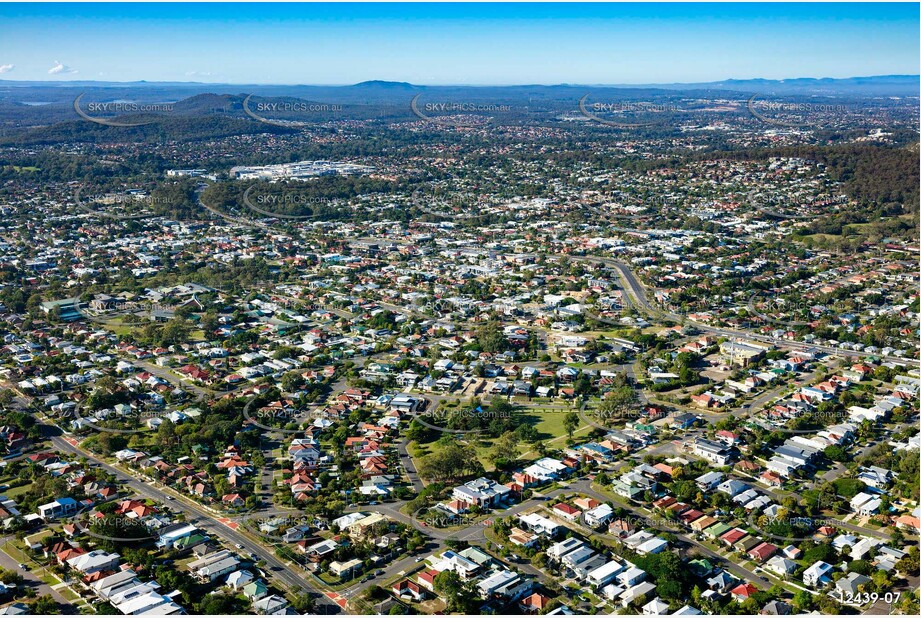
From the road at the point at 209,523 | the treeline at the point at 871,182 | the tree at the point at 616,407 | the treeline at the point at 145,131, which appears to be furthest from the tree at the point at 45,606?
the treeline at the point at 145,131

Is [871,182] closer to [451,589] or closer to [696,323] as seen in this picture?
[696,323]

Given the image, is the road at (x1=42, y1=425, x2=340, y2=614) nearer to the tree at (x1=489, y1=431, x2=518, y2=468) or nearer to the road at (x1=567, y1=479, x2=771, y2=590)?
the tree at (x1=489, y1=431, x2=518, y2=468)

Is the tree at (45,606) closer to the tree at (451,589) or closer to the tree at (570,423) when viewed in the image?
the tree at (451,589)

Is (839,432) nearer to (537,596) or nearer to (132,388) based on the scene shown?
(537,596)

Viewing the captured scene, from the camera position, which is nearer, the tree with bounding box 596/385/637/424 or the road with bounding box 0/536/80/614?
the road with bounding box 0/536/80/614

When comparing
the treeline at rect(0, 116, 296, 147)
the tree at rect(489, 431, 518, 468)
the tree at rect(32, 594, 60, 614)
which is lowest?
the tree at rect(32, 594, 60, 614)

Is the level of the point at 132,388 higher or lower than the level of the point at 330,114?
lower

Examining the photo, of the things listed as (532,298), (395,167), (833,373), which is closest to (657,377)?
(833,373)

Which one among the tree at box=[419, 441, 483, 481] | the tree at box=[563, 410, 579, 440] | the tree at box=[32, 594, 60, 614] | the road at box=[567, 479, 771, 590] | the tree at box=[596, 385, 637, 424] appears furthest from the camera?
the tree at box=[596, 385, 637, 424]

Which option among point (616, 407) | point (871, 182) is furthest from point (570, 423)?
point (871, 182)

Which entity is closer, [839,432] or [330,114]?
[839,432]

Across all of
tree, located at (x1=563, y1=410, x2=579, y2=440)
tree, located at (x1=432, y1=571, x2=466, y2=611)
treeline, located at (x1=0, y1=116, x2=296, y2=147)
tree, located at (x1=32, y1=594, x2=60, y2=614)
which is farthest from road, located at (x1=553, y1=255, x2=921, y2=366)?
treeline, located at (x1=0, y1=116, x2=296, y2=147)
